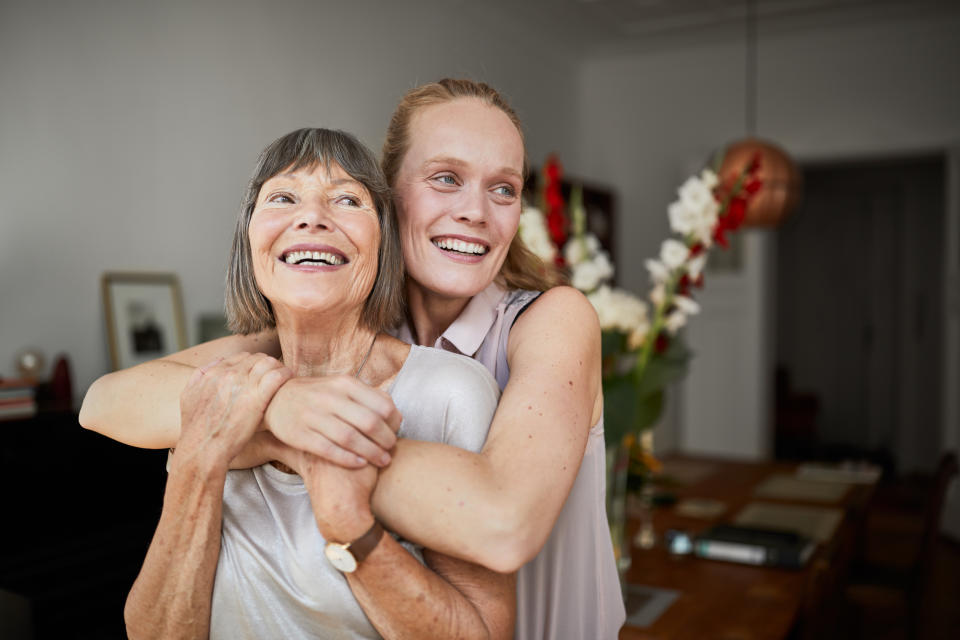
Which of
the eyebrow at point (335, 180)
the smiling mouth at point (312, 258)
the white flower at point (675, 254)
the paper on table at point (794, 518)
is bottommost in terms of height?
the paper on table at point (794, 518)

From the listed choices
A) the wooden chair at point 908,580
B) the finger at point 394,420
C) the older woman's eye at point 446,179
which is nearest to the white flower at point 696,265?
the older woman's eye at point 446,179

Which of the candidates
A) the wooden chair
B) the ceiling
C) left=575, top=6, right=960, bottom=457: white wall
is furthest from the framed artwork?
left=575, top=6, right=960, bottom=457: white wall

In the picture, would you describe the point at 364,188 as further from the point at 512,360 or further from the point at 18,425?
the point at 18,425

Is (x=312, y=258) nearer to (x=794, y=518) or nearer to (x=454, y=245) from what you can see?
(x=454, y=245)

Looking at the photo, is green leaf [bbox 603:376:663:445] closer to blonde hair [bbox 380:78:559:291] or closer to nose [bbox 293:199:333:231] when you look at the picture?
blonde hair [bbox 380:78:559:291]

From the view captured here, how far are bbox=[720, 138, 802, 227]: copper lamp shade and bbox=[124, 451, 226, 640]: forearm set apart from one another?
9.28 ft

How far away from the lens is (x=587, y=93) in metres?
6.79

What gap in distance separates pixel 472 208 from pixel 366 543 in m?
0.54

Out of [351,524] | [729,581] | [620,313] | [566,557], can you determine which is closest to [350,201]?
[351,524]

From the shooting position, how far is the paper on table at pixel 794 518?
2551 mm

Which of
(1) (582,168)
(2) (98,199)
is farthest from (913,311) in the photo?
(2) (98,199)

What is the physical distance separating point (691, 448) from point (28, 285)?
5160mm

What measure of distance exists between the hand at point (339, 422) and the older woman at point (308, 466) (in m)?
0.03

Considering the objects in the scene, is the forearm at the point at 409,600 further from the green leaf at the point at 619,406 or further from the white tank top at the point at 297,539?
Result: the green leaf at the point at 619,406
